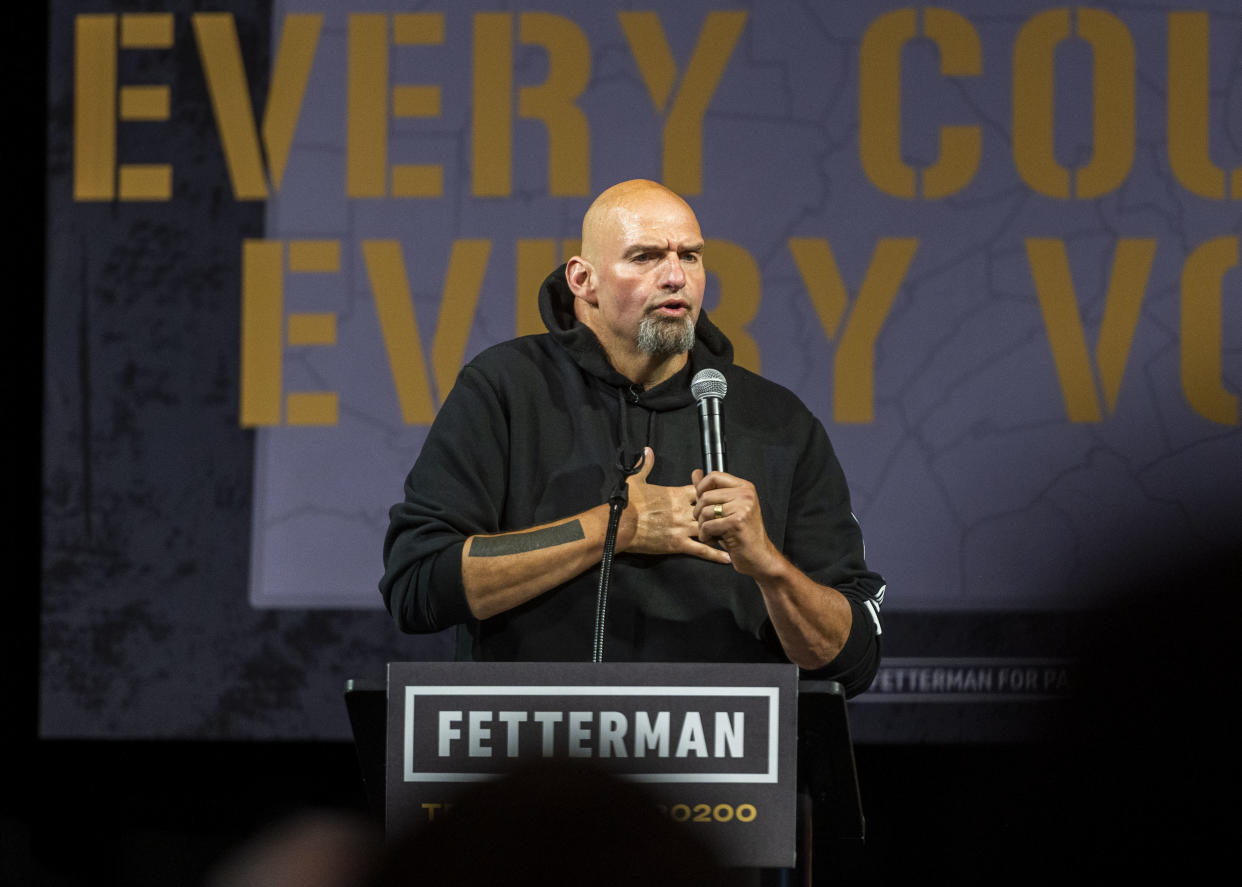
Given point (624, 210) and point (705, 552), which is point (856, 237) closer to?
point (624, 210)

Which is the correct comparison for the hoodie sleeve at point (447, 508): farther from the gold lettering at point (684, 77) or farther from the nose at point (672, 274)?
the gold lettering at point (684, 77)

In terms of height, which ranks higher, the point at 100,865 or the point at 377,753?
the point at 377,753

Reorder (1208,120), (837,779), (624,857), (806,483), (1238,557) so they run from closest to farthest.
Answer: (624,857) → (1238,557) → (837,779) → (806,483) → (1208,120)

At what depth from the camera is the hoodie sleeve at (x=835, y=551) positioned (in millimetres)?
1778

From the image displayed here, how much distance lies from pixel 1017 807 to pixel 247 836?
1.66m

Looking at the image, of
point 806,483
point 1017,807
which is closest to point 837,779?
point 806,483

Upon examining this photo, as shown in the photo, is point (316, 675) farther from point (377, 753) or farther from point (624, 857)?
point (624, 857)

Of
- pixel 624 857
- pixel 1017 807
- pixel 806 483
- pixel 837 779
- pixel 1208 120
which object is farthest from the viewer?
pixel 1208 120

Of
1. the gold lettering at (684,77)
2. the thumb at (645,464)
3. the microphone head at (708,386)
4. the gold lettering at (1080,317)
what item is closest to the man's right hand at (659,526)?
the thumb at (645,464)

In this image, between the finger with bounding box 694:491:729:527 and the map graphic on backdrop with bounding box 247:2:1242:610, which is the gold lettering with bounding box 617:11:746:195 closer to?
the map graphic on backdrop with bounding box 247:2:1242:610

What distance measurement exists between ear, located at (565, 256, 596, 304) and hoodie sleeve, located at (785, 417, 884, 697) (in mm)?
381

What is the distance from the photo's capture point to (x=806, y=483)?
1973 millimetres

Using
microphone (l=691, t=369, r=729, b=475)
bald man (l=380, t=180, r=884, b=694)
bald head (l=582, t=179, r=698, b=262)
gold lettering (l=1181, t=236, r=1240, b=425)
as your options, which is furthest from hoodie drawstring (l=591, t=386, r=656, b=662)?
gold lettering (l=1181, t=236, r=1240, b=425)

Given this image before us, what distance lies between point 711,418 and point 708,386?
0.05 meters
